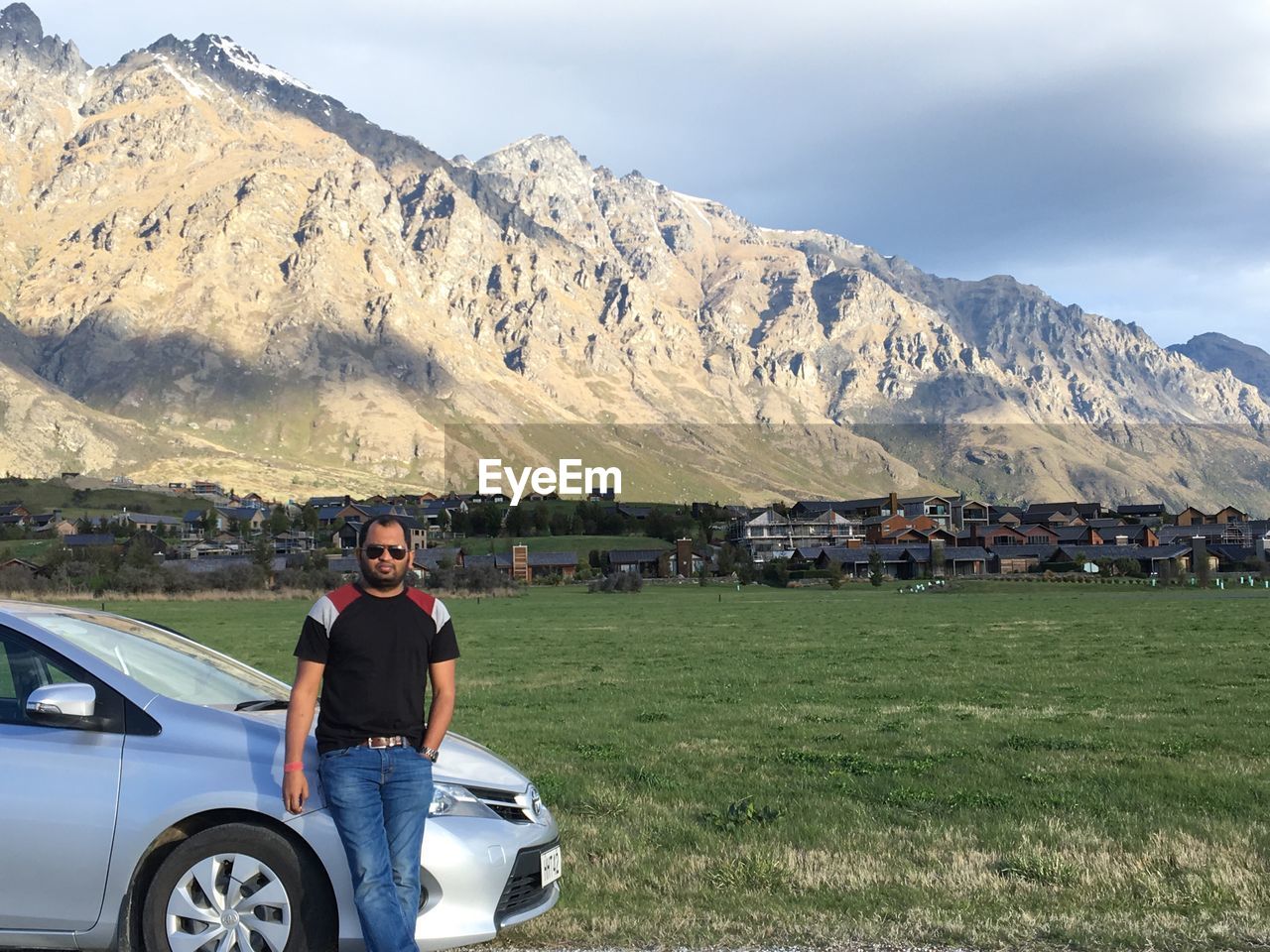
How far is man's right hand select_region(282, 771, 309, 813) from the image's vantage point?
6965 mm

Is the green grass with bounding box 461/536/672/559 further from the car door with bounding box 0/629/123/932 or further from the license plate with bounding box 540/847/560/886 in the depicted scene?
the car door with bounding box 0/629/123/932

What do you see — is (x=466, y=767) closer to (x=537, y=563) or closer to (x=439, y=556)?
(x=439, y=556)

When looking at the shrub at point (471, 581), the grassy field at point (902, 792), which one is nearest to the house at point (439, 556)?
the shrub at point (471, 581)

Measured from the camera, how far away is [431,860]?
7301 millimetres

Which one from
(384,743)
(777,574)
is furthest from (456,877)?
(777,574)

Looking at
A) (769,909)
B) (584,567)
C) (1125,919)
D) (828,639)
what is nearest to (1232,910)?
(1125,919)

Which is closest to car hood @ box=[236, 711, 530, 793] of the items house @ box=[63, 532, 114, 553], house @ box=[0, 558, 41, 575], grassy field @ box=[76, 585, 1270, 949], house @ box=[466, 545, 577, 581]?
grassy field @ box=[76, 585, 1270, 949]

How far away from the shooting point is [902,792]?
512 inches

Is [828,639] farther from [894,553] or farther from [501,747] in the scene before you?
[894,553]

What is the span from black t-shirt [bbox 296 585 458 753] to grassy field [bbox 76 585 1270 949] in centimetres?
243

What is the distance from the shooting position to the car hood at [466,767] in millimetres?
7809

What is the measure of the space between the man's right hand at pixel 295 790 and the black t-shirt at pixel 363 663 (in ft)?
0.84

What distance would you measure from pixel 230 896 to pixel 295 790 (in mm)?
→ 818

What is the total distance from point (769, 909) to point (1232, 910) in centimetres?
361
